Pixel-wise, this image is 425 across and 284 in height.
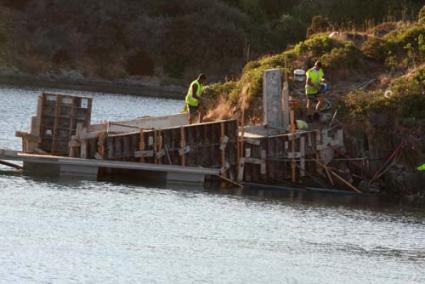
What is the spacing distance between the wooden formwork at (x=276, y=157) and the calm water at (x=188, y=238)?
11.1 feet

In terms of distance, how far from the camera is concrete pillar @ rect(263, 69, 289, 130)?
→ 48.3 m

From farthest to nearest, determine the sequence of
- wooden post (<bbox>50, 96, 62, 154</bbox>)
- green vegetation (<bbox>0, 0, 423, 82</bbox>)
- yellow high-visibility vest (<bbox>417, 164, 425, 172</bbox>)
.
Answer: green vegetation (<bbox>0, 0, 423, 82</bbox>) → wooden post (<bbox>50, 96, 62, 154</bbox>) → yellow high-visibility vest (<bbox>417, 164, 425, 172</bbox>)

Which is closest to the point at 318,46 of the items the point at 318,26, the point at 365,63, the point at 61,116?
the point at 365,63

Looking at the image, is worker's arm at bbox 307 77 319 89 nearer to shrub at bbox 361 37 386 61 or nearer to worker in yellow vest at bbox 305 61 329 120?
worker in yellow vest at bbox 305 61 329 120

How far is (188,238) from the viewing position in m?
36.0

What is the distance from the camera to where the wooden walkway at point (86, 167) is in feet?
147

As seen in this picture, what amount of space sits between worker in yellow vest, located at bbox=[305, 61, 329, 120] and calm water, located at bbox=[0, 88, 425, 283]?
20.2 ft

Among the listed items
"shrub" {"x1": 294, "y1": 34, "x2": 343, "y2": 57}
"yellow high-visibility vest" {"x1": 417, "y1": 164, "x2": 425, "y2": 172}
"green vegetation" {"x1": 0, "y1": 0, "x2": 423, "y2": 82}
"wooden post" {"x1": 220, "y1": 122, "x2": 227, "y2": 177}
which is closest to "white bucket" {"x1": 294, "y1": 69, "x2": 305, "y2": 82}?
"shrub" {"x1": 294, "y1": 34, "x2": 343, "y2": 57}

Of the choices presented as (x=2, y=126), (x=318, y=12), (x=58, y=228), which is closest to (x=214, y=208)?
(x=58, y=228)

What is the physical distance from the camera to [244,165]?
46.9m

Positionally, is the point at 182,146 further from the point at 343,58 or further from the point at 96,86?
the point at 96,86

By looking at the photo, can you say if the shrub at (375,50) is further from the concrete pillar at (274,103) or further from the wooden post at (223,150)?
the wooden post at (223,150)

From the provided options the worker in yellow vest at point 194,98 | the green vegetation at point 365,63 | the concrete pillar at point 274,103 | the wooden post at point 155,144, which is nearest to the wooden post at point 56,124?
the wooden post at point 155,144

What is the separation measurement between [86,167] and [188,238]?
33.4 feet
